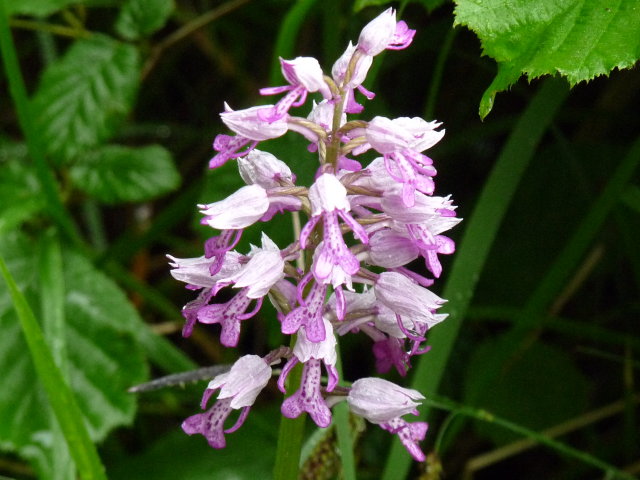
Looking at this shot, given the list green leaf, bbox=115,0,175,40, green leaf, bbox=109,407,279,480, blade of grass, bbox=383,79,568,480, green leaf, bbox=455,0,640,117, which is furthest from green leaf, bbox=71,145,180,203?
green leaf, bbox=455,0,640,117

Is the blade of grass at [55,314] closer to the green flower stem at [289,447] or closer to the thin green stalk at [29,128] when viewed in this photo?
the thin green stalk at [29,128]

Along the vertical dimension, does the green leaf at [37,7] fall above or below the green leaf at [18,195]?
above

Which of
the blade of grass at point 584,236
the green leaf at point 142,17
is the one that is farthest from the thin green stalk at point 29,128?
the blade of grass at point 584,236

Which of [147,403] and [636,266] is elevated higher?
[636,266]

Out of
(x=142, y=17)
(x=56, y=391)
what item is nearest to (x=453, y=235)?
(x=142, y=17)

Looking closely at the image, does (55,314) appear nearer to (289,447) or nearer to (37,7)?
(37,7)

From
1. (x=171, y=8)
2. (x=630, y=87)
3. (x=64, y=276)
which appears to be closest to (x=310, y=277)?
(x=64, y=276)

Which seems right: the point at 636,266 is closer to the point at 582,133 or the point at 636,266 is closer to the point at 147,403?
the point at 582,133
